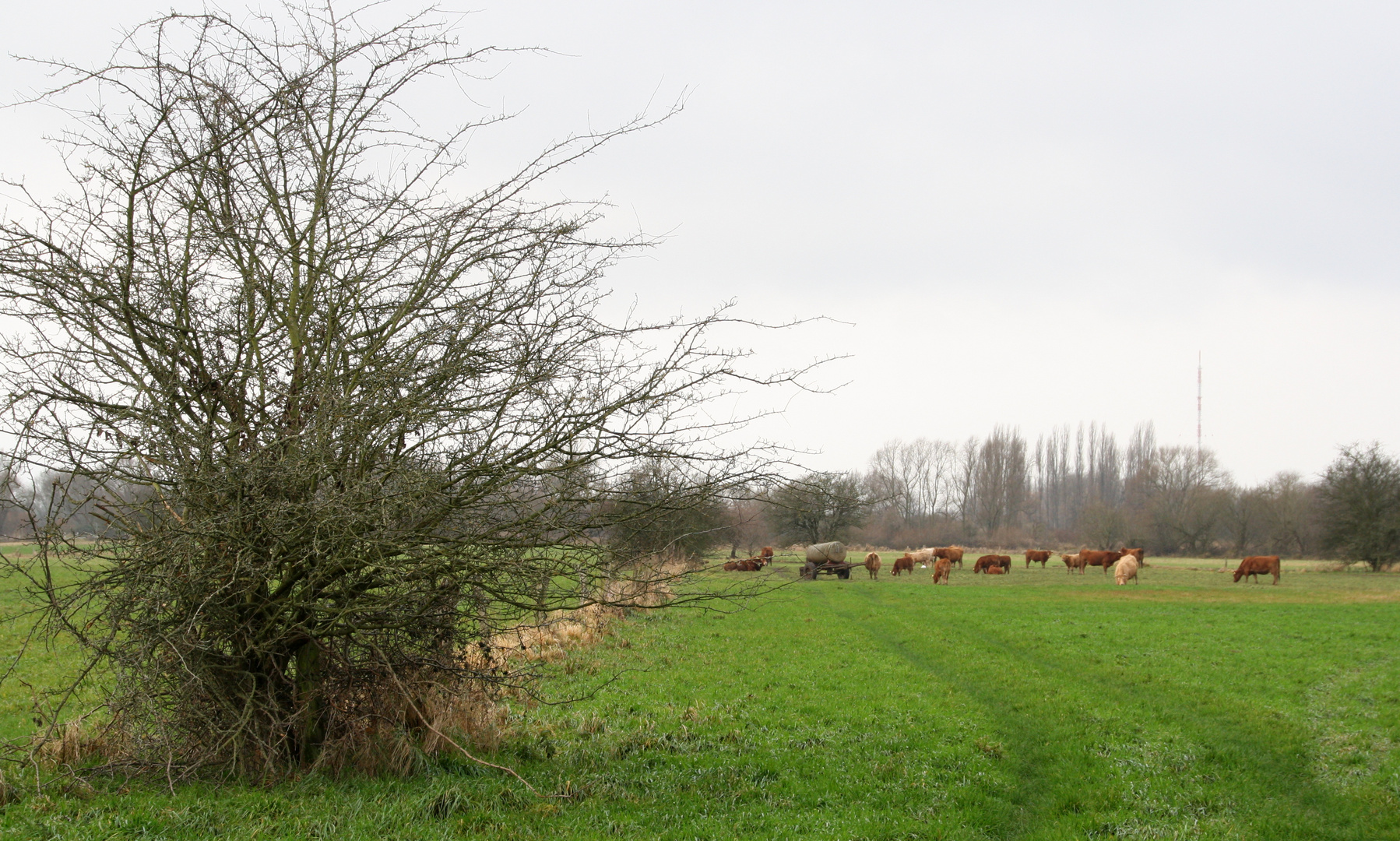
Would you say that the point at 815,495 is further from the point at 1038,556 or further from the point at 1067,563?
the point at 1038,556

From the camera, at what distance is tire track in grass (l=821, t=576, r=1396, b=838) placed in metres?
6.88

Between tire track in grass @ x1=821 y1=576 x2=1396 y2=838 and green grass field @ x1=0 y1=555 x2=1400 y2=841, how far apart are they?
0.04 m

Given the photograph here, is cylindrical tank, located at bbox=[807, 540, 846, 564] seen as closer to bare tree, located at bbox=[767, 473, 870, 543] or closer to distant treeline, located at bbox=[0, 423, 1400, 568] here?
distant treeline, located at bbox=[0, 423, 1400, 568]

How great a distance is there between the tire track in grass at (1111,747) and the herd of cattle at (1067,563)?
18838 millimetres

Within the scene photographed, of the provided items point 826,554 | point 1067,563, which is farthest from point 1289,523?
point 826,554

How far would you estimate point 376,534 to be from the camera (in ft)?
18.9

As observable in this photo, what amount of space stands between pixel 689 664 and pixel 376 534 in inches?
397

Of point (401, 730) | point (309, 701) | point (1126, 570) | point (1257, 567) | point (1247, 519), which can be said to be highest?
point (1247, 519)

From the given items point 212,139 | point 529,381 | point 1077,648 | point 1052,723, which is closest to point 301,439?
point 529,381

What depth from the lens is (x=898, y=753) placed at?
8.77 meters

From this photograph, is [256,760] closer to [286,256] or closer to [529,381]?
[529,381]

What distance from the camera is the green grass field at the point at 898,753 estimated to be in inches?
242

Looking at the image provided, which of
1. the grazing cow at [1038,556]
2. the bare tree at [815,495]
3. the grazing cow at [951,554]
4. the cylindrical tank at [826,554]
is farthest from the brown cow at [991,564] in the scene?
the bare tree at [815,495]

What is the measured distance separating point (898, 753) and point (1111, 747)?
248 centimetres
